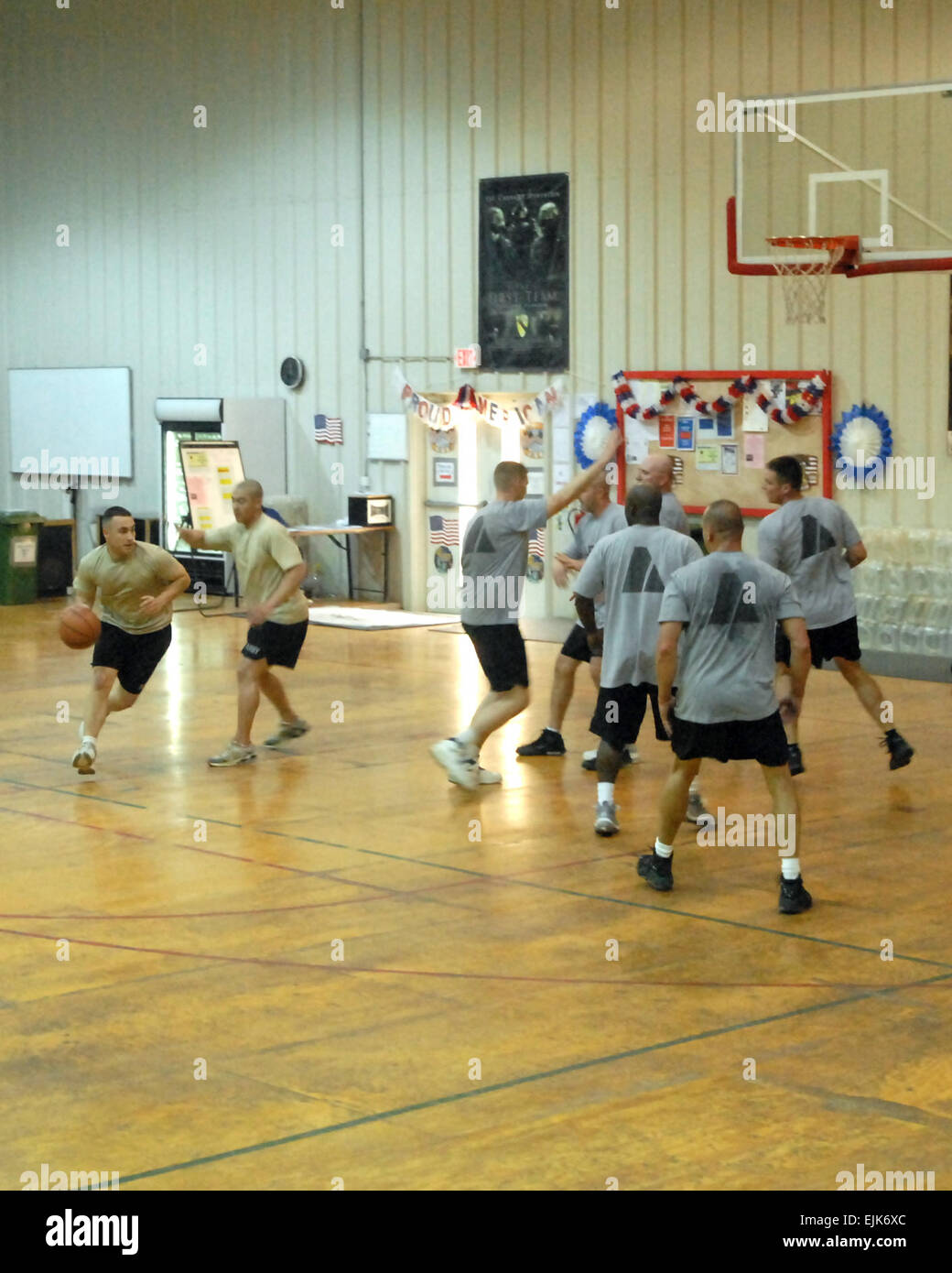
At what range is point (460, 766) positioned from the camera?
11.6m

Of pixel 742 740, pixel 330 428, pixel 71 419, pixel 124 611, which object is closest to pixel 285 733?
pixel 124 611

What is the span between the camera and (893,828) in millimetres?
10398

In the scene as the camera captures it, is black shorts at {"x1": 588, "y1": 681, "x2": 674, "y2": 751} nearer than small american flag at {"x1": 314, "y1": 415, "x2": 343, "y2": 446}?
Yes

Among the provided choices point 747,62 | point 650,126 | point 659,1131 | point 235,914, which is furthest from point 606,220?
point 659,1131

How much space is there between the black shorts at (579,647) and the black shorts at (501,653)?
101 cm

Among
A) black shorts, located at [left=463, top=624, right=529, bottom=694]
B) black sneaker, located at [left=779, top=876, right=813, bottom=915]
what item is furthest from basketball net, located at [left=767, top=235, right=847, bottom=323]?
black sneaker, located at [left=779, top=876, right=813, bottom=915]

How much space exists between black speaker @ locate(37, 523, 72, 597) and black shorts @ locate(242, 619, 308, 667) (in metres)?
12.9

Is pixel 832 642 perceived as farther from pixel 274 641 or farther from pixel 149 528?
pixel 149 528

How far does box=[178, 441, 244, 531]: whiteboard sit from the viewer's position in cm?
2320

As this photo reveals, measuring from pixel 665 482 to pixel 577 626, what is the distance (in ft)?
5.09

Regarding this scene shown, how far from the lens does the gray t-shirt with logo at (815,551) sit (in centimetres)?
1157

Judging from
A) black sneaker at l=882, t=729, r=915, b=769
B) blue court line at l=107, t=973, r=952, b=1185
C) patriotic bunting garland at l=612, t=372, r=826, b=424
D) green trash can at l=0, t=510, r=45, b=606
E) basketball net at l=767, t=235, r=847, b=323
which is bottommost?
blue court line at l=107, t=973, r=952, b=1185

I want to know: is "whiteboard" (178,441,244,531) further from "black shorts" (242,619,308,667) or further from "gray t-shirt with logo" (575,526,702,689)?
"gray t-shirt with logo" (575,526,702,689)

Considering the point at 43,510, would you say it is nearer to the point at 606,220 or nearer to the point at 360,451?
the point at 360,451
